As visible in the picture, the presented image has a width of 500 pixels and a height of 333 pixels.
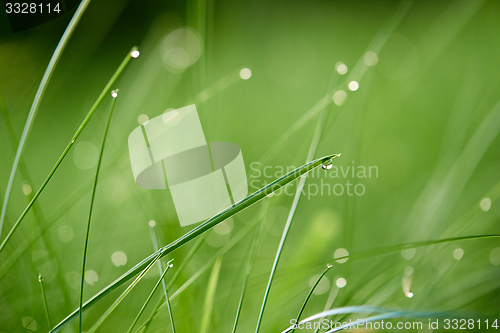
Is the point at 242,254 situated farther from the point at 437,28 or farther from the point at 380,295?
the point at 437,28

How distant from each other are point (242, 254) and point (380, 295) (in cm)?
15

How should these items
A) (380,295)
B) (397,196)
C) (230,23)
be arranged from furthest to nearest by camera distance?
(230,23), (397,196), (380,295)

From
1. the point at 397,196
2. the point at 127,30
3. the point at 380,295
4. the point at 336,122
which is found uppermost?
the point at 127,30

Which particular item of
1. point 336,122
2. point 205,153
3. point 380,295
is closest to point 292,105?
point 336,122

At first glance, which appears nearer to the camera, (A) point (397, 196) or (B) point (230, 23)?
(A) point (397, 196)

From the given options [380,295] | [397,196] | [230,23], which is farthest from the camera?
[230,23]

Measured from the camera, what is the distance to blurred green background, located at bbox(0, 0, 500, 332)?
36 centimetres

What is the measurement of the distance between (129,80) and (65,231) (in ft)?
0.71

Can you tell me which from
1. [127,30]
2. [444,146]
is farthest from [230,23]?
[444,146]

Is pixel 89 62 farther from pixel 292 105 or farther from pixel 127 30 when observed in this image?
pixel 292 105

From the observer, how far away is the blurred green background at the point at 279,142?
14.1 inches

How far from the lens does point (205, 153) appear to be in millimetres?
404

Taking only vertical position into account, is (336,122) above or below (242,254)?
above

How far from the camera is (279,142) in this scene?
15.7 inches
